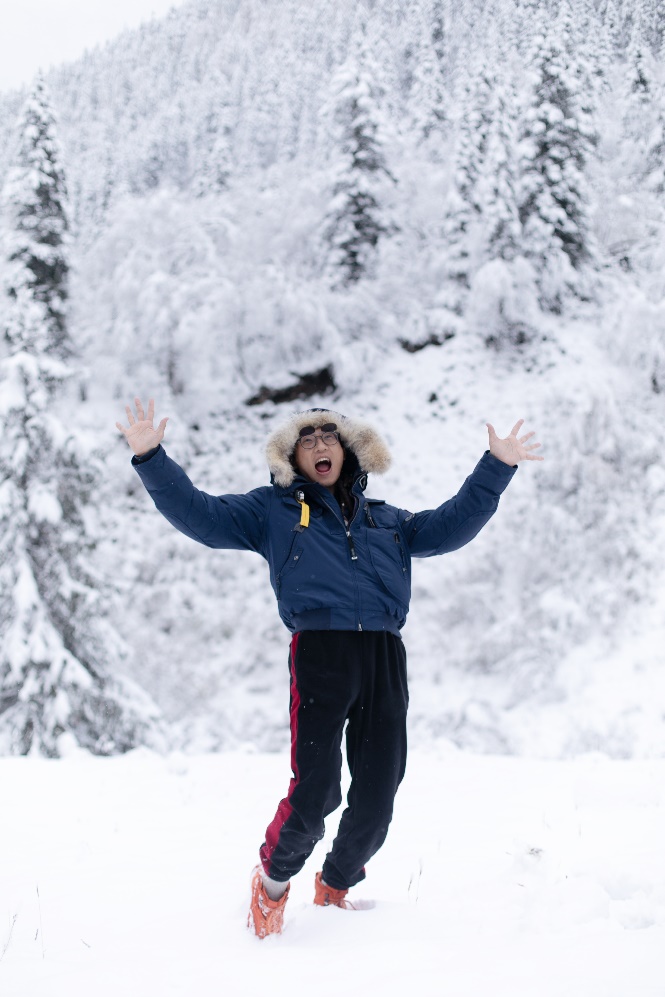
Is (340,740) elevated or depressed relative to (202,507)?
depressed

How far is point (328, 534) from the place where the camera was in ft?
10.3

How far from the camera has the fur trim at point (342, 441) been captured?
3.41 m

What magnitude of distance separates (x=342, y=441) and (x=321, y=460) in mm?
272

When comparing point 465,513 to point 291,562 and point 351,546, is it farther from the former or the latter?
point 291,562

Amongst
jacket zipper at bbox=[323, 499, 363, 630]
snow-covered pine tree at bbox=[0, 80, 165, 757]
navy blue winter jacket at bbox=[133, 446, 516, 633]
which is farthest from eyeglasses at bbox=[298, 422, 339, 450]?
snow-covered pine tree at bbox=[0, 80, 165, 757]

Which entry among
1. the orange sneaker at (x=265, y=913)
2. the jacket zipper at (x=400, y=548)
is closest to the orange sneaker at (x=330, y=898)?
the orange sneaker at (x=265, y=913)

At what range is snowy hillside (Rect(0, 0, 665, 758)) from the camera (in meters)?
12.9

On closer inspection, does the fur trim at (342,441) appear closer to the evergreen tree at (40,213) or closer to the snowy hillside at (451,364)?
the snowy hillside at (451,364)

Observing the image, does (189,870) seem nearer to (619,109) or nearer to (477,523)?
(477,523)

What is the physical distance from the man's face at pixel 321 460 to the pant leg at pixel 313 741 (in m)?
0.86

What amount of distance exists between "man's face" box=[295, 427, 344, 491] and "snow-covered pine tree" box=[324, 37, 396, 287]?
17.7 m

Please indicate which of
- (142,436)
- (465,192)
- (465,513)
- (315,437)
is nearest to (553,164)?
(465,192)

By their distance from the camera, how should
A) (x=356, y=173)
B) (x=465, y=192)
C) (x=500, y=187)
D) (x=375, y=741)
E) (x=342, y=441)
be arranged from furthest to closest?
1. (x=465, y=192)
2. (x=356, y=173)
3. (x=500, y=187)
4. (x=342, y=441)
5. (x=375, y=741)

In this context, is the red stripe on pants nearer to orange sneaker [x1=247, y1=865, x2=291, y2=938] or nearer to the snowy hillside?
orange sneaker [x1=247, y1=865, x2=291, y2=938]
